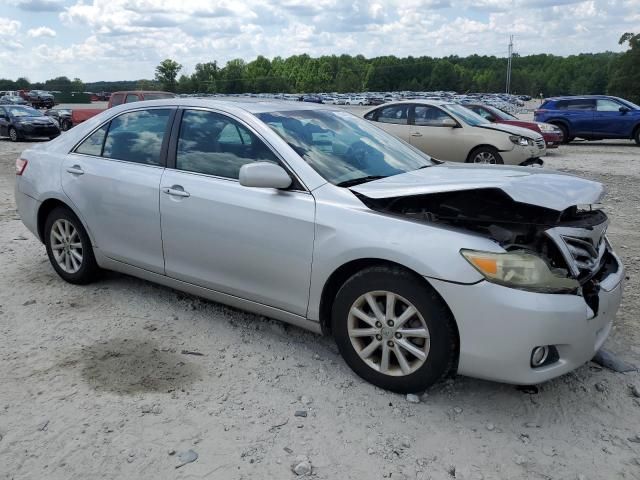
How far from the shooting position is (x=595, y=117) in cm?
1858

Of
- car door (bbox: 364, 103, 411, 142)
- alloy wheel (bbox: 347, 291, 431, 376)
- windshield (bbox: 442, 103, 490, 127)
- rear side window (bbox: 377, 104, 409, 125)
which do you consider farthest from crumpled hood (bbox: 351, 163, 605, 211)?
rear side window (bbox: 377, 104, 409, 125)

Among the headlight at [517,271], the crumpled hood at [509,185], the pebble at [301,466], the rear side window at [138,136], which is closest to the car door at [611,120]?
the crumpled hood at [509,185]

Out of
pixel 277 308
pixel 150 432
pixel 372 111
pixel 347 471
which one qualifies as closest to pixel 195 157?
pixel 277 308

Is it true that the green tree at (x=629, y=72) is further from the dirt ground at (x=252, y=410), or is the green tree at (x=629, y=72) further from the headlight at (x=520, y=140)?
the dirt ground at (x=252, y=410)

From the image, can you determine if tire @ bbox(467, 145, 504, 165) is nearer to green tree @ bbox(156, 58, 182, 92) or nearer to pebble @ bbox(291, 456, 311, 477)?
pebble @ bbox(291, 456, 311, 477)

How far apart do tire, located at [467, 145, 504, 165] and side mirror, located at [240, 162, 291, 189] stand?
9.04 meters

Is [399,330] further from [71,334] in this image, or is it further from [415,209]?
[71,334]

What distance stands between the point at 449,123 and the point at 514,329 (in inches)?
381

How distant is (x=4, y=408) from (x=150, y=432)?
0.89 m

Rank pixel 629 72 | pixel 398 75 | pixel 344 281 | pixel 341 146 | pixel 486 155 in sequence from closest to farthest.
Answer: pixel 344 281
pixel 341 146
pixel 486 155
pixel 629 72
pixel 398 75

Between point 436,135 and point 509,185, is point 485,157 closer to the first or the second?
point 436,135

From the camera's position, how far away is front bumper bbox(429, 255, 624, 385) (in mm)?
2801

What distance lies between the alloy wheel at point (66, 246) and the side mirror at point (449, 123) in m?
8.82

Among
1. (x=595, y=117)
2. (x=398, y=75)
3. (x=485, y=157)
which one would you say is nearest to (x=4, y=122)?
(x=485, y=157)
